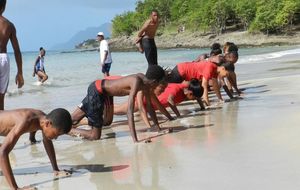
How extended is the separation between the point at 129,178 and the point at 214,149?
1161 millimetres

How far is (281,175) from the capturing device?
155 inches

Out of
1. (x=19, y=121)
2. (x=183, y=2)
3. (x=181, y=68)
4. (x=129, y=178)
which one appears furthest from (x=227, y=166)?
(x=183, y=2)

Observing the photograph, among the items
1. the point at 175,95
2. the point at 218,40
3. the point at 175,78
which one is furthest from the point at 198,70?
the point at 218,40

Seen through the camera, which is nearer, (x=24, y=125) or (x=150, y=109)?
(x=24, y=125)

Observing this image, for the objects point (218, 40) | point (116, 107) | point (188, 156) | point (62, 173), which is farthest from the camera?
point (218, 40)

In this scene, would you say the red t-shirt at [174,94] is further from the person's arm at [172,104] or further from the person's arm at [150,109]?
the person's arm at [150,109]

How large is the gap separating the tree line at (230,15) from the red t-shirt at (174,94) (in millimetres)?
60152

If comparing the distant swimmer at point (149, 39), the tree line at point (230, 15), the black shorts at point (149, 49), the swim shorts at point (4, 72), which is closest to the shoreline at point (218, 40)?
the tree line at point (230, 15)

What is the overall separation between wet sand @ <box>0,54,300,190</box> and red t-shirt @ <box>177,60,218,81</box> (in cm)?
107

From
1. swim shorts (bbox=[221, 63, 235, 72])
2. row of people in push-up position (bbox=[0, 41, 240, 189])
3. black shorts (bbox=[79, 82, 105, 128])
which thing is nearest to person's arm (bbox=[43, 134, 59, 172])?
row of people in push-up position (bbox=[0, 41, 240, 189])

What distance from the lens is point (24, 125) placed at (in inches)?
161

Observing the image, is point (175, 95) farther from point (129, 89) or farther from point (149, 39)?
point (149, 39)

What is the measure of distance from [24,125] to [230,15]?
76049mm

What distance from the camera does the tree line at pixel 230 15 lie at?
6641 centimetres
